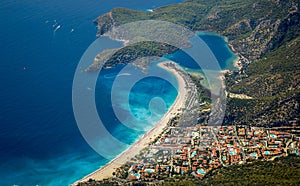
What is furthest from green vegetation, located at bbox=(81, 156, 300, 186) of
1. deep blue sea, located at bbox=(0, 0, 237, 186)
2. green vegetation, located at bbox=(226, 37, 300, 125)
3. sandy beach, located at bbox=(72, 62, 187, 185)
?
green vegetation, located at bbox=(226, 37, 300, 125)

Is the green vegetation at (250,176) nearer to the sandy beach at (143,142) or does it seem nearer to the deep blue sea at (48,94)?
the sandy beach at (143,142)

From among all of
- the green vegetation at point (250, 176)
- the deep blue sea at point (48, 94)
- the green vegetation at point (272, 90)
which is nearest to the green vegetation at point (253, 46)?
the green vegetation at point (272, 90)

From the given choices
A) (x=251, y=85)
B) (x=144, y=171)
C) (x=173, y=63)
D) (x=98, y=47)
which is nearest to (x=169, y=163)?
(x=144, y=171)

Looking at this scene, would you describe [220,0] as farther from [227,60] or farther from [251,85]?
[251,85]

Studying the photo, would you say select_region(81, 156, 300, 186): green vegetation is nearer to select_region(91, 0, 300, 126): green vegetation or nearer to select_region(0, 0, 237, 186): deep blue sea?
select_region(0, 0, 237, 186): deep blue sea

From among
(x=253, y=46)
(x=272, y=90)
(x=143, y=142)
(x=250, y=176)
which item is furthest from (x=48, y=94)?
(x=253, y=46)

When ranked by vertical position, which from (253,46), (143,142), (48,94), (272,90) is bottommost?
(143,142)

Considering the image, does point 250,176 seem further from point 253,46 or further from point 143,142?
point 253,46
